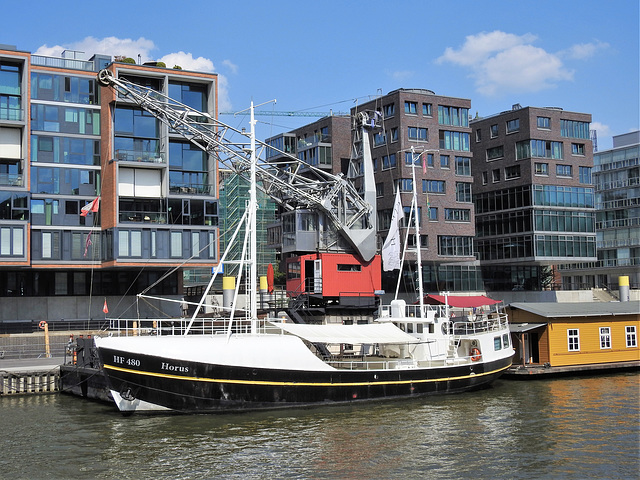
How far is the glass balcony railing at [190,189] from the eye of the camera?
63219 mm

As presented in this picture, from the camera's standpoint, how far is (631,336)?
50.4 metres

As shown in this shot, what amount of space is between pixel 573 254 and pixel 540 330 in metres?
40.2

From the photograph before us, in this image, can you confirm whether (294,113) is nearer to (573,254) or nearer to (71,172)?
(573,254)

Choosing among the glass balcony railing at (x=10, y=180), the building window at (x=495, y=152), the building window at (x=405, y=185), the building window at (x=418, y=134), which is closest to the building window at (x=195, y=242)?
the glass balcony railing at (x=10, y=180)

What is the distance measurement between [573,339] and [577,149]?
44.2 m

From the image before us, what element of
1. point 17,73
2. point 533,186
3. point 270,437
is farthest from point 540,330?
point 17,73

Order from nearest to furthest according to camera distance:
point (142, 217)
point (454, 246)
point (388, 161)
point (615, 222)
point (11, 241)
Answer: point (11, 241) → point (142, 217) → point (388, 161) → point (454, 246) → point (615, 222)

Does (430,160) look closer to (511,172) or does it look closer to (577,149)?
(511,172)

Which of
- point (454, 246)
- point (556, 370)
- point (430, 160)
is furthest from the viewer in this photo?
point (454, 246)

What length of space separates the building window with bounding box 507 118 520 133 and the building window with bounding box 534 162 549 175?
188 inches

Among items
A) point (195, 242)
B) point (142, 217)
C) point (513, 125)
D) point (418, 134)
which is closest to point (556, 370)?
point (195, 242)

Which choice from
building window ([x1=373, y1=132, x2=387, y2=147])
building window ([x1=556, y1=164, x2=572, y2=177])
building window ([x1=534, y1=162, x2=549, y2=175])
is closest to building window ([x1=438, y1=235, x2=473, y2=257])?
building window ([x1=534, y1=162, x2=549, y2=175])

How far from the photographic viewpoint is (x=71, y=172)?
62844 mm

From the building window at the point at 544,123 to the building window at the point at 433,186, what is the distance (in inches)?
554
